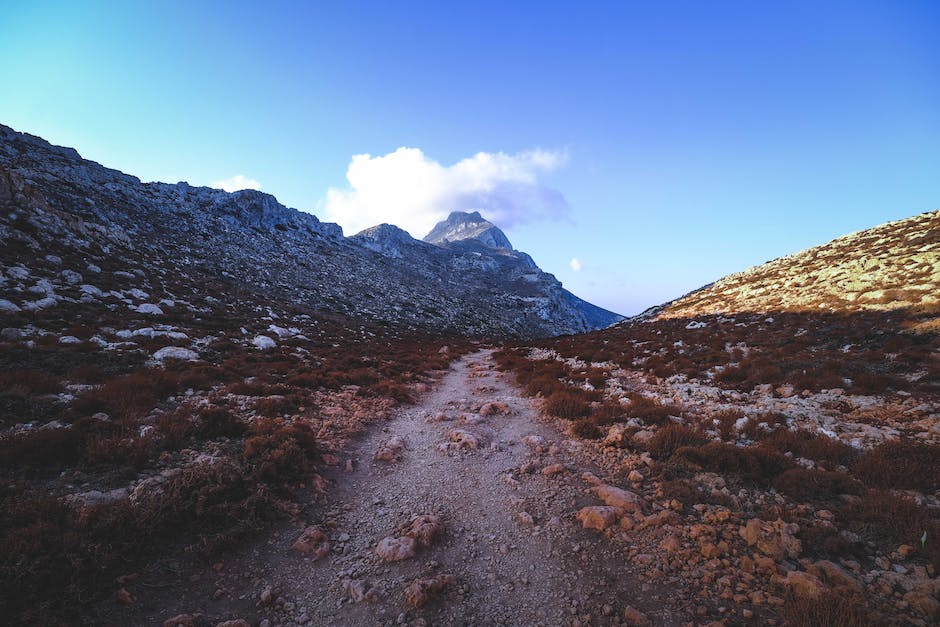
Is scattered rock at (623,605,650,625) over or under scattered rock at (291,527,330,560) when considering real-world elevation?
over

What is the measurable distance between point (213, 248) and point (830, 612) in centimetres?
5666

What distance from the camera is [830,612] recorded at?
368 centimetres

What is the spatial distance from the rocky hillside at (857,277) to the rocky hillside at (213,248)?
124ft

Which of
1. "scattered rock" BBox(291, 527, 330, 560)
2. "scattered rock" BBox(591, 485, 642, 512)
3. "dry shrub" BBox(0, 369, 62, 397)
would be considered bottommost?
"scattered rock" BBox(291, 527, 330, 560)

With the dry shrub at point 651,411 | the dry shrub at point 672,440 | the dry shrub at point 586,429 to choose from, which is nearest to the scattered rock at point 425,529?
the dry shrub at point 586,429

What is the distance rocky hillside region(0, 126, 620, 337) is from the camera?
76.3 ft

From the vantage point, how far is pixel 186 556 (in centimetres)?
494

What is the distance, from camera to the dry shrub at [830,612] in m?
3.53

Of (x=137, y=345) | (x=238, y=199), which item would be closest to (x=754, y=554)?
(x=137, y=345)

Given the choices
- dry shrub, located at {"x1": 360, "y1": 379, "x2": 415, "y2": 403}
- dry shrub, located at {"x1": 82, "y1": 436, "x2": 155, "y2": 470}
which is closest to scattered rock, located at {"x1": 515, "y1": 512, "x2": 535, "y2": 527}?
dry shrub, located at {"x1": 82, "y1": 436, "x2": 155, "y2": 470}

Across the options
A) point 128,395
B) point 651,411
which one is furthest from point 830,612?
point 128,395

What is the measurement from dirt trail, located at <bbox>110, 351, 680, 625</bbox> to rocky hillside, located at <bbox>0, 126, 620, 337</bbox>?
1935 centimetres

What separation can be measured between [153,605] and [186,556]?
83 centimetres

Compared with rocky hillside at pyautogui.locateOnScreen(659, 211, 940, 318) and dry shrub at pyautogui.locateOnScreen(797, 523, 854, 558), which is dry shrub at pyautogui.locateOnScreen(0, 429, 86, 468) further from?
rocky hillside at pyautogui.locateOnScreen(659, 211, 940, 318)
